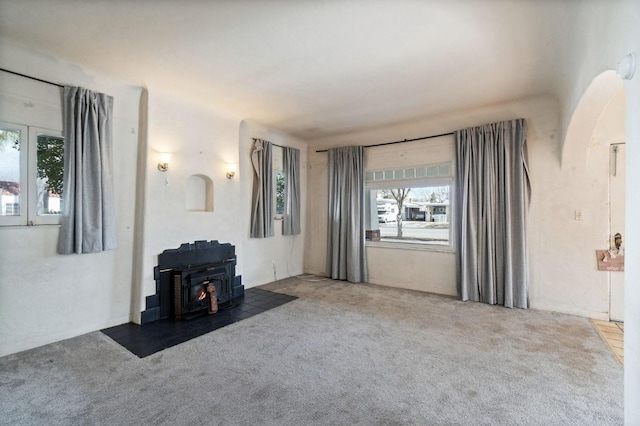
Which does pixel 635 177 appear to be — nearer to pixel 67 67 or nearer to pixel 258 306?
pixel 258 306

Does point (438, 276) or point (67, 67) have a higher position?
point (67, 67)

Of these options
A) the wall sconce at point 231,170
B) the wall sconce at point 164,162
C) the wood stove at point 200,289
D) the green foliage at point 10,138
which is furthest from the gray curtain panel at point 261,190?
the green foliage at point 10,138

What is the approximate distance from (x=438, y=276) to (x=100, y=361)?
13.8 ft

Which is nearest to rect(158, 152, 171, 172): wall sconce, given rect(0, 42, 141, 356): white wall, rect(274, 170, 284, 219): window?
rect(0, 42, 141, 356): white wall

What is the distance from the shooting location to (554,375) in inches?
88.4

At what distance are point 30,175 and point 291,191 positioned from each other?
11.3 ft

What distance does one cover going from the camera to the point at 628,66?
1.23 meters

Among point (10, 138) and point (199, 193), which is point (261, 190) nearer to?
point (199, 193)

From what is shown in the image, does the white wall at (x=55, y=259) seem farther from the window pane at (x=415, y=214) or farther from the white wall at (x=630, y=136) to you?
the white wall at (x=630, y=136)

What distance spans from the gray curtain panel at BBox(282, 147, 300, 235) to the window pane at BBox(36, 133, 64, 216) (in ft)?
10.2

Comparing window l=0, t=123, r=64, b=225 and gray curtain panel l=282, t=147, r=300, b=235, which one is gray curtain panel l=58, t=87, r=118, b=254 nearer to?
window l=0, t=123, r=64, b=225

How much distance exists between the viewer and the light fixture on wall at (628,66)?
121 cm

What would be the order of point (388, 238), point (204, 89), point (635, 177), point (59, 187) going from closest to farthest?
point (635, 177)
point (59, 187)
point (204, 89)
point (388, 238)

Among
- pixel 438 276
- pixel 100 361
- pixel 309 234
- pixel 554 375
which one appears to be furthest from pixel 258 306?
pixel 554 375
